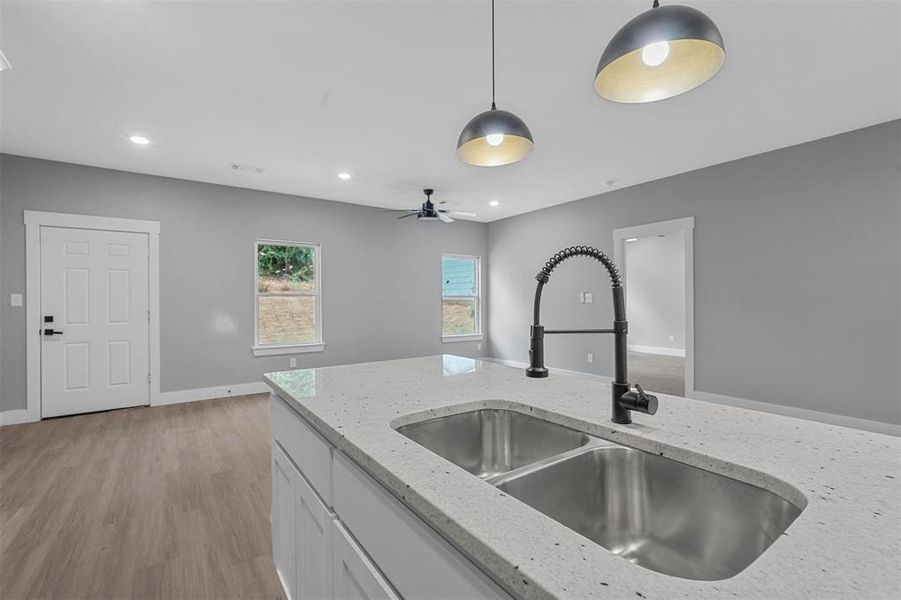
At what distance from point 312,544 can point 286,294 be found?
4.74 m

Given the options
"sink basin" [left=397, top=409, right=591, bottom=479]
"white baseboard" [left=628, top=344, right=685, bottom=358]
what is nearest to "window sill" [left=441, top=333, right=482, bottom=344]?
"white baseboard" [left=628, top=344, right=685, bottom=358]

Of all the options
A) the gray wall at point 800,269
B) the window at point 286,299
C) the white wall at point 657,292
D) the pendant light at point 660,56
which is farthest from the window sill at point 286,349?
the white wall at point 657,292

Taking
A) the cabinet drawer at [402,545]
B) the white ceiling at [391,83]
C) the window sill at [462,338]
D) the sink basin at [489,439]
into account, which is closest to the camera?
the cabinet drawer at [402,545]

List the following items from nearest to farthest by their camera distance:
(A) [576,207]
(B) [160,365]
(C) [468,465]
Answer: (C) [468,465]
(B) [160,365]
(A) [576,207]

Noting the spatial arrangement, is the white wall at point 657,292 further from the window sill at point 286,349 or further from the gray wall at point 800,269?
the window sill at point 286,349

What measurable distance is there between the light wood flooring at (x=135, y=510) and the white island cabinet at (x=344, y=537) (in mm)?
583

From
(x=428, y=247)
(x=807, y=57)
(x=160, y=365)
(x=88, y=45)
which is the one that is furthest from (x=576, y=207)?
(x=160, y=365)

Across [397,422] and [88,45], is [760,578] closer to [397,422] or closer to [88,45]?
[397,422]

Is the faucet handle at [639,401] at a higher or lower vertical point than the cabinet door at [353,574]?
higher

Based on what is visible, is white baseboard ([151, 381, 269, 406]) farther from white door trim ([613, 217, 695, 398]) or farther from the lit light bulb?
the lit light bulb

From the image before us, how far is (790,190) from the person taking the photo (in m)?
3.87

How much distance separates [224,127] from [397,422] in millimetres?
3322

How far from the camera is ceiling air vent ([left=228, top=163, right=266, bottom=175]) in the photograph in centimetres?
428

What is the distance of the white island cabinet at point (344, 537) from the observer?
650 millimetres
